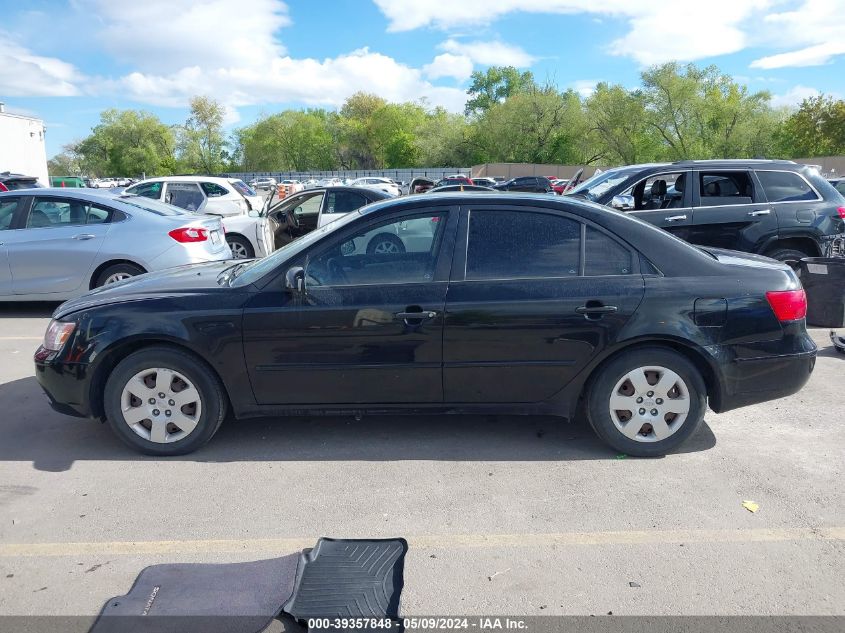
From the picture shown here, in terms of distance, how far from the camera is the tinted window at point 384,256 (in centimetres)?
414

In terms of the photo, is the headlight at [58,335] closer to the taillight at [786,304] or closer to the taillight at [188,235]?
the taillight at [188,235]

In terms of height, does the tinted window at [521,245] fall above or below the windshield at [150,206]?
below

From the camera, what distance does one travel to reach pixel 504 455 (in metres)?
4.22

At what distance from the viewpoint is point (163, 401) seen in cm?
416

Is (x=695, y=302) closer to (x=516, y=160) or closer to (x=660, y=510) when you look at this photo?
(x=660, y=510)

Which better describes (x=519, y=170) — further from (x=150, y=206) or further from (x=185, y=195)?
(x=150, y=206)

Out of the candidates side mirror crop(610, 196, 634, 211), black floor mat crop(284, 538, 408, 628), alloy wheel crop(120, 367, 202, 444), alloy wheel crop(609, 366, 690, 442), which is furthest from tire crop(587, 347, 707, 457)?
side mirror crop(610, 196, 634, 211)

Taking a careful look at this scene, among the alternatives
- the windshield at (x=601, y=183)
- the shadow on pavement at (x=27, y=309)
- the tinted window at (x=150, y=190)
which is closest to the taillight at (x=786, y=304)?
the windshield at (x=601, y=183)

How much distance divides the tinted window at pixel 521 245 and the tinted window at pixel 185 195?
11.9 m

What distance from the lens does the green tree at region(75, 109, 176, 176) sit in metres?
90.0

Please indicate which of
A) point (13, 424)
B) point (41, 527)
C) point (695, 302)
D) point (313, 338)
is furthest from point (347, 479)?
point (13, 424)

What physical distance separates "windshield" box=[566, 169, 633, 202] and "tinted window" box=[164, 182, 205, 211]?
8.77 meters

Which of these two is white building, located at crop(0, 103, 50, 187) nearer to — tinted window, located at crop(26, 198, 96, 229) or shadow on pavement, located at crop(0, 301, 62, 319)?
shadow on pavement, located at crop(0, 301, 62, 319)

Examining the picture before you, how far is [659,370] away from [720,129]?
202 ft
